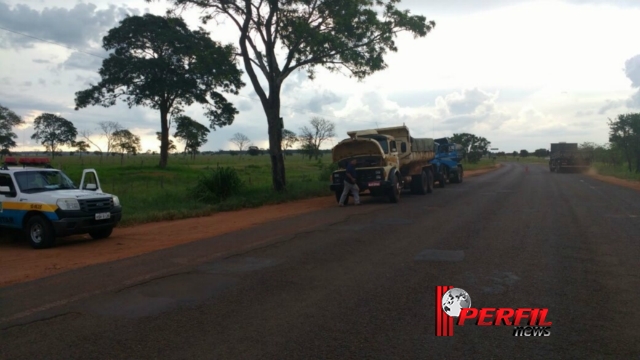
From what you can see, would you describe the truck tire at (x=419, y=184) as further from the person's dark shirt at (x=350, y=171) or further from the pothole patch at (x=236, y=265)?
the pothole patch at (x=236, y=265)

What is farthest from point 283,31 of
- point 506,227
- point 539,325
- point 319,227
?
point 539,325

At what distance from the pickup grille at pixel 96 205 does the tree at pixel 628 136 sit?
4594 cm

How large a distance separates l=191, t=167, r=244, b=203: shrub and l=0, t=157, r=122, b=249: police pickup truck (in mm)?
8234

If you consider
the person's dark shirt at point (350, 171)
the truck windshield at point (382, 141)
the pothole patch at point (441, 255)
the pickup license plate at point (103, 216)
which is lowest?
the pothole patch at point (441, 255)

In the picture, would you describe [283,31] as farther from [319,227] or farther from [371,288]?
[371,288]

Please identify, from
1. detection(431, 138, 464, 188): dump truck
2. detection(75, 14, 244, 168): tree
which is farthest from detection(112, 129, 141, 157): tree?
detection(431, 138, 464, 188): dump truck

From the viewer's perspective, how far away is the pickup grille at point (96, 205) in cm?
1184

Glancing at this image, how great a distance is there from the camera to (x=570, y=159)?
5278 centimetres

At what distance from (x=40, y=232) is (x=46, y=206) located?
598 mm

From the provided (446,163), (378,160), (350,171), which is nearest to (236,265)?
(350,171)

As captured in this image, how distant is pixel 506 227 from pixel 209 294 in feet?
26.5

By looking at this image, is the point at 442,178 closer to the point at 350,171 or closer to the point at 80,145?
the point at 350,171

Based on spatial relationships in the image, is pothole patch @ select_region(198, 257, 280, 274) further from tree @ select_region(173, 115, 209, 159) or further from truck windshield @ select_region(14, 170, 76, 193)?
tree @ select_region(173, 115, 209, 159)

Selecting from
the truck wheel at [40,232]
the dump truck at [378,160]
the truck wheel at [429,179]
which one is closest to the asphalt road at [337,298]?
the truck wheel at [40,232]
